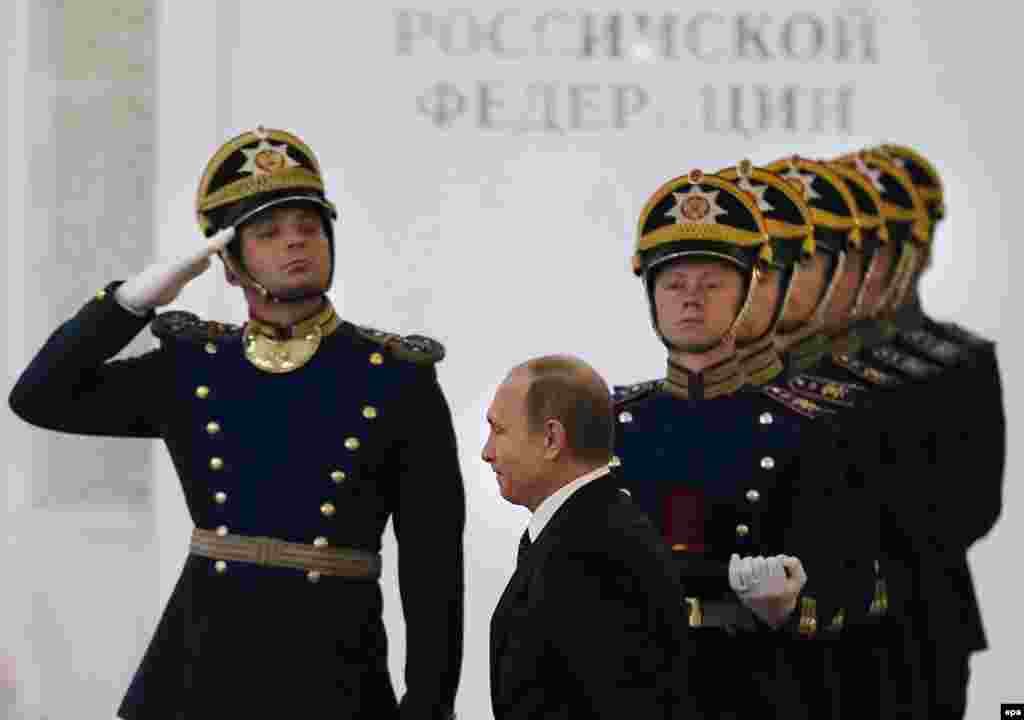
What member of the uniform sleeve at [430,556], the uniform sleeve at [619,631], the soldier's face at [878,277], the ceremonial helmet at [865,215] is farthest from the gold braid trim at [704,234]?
the soldier's face at [878,277]

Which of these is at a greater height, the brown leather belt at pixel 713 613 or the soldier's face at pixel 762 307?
the soldier's face at pixel 762 307

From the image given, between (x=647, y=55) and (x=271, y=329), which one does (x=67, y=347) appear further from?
(x=647, y=55)

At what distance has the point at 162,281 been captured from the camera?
4.29m

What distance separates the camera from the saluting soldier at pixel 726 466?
14.8ft

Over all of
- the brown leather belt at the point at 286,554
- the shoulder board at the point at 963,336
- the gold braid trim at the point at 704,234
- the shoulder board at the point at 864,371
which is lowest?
the brown leather belt at the point at 286,554

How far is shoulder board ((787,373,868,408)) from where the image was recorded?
4770mm

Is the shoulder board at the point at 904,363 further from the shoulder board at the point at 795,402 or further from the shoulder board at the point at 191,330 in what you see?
the shoulder board at the point at 191,330

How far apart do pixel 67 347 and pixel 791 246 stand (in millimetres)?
1443

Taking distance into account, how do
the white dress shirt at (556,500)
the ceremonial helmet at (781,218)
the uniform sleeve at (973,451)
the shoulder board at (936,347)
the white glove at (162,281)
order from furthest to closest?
the shoulder board at (936,347)
the uniform sleeve at (973,451)
the ceremonial helmet at (781,218)
the white glove at (162,281)
the white dress shirt at (556,500)

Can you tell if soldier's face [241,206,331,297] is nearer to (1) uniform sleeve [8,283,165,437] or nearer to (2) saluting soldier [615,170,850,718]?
(1) uniform sleeve [8,283,165,437]

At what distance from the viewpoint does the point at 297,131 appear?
6535 millimetres

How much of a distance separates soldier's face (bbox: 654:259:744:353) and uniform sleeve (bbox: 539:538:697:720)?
3.34 ft

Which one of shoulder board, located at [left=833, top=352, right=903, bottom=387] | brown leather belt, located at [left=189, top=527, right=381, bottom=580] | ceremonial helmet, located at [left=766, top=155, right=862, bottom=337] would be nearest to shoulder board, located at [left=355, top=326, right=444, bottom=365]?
brown leather belt, located at [left=189, top=527, right=381, bottom=580]

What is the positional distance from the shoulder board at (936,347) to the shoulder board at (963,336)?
2.5 inches
